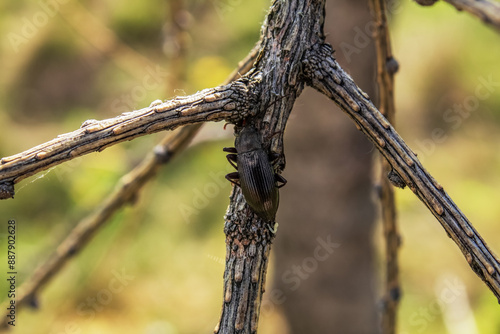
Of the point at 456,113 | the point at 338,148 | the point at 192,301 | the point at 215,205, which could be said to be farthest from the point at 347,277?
the point at 456,113

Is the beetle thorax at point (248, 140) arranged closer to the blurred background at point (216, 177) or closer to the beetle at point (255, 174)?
the beetle at point (255, 174)

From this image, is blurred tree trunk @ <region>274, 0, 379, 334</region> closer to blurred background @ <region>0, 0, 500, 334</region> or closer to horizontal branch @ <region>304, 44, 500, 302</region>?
blurred background @ <region>0, 0, 500, 334</region>

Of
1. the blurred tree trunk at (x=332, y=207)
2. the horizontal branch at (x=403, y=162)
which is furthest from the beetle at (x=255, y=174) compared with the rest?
the blurred tree trunk at (x=332, y=207)

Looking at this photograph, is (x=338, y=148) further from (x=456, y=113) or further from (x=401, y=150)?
(x=456, y=113)

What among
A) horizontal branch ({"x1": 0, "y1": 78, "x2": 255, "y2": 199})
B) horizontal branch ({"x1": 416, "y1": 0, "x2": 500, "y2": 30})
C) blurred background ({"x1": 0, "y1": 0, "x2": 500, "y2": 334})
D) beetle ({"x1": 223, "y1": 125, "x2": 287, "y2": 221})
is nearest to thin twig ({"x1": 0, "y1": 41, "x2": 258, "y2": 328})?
beetle ({"x1": 223, "y1": 125, "x2": 287, "y2": 221})

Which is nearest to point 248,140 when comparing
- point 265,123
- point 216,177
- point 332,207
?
point 265,123

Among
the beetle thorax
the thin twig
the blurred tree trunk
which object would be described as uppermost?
the blurred tree trunk
